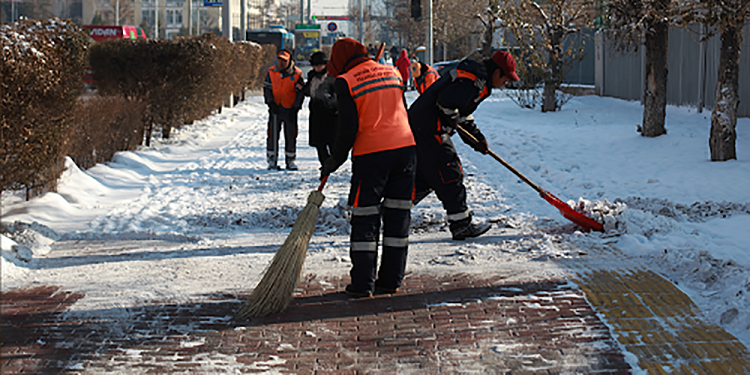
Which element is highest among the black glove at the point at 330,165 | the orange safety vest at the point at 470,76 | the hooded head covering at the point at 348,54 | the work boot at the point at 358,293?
the hooded head covering at the point at 348,54

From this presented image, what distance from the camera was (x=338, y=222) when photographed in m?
7.28

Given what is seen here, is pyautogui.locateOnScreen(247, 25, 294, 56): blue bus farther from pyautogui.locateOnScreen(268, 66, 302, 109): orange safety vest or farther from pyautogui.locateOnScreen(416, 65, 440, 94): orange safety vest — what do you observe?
pyautogui.locateOnScreen(416, 65, 440, 94): orange safety vest

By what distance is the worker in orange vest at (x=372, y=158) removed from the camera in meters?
4.87

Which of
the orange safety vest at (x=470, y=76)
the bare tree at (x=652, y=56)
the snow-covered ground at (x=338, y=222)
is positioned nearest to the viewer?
the snow-covered ground at (x=338, y=222)

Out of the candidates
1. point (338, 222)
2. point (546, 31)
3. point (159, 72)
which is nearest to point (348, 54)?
point (338, 222)

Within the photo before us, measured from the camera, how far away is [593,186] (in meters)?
9.23

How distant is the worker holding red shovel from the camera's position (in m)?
6.04

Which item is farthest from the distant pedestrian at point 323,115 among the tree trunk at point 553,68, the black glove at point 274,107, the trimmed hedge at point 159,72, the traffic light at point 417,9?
the traffic light at point 417,9

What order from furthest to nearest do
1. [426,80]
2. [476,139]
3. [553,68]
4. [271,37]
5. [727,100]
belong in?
[271,37] < [553,68] < [727,100] < [426,80] < [476,139]

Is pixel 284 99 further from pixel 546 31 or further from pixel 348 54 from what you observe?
pixel 546 31

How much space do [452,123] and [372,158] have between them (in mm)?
1589

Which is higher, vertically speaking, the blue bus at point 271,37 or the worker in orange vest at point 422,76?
the blue bus at point 271,37

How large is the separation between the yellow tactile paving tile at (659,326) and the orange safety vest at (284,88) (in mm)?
6376

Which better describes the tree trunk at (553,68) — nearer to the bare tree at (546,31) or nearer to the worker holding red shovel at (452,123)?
the bare tree at (546,31)
